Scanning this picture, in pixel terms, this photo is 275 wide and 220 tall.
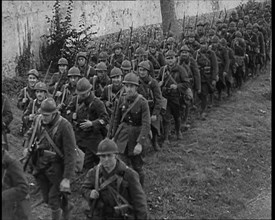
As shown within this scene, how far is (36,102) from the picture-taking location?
391 inches

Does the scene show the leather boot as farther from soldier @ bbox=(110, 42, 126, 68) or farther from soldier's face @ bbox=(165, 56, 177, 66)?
soldier @ bbox=(110, 42, 126, 68)

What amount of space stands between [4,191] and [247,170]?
6132 millimetres

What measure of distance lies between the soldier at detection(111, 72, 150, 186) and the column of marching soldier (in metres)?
0.01

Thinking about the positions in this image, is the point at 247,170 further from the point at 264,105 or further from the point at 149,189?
the point at 264,105

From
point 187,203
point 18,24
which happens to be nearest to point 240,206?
point 187,203

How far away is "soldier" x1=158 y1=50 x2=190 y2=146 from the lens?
1204 centimetres

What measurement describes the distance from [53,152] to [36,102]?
7.73 ft

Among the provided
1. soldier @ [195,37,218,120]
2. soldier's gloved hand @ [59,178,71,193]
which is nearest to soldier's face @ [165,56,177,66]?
soldier @ [195,37,218,120]

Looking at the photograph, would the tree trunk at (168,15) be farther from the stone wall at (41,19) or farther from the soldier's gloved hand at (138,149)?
the soldier's gloved hand at (138,149)

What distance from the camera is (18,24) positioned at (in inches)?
629

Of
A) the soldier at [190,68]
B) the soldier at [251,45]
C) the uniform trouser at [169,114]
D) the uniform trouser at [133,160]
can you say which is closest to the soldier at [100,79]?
the uniform trouser at [169,114]

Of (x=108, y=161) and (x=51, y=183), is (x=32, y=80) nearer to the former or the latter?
(x=51, y=183)

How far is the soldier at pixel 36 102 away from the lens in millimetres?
9750

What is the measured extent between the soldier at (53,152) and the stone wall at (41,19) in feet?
25.7
